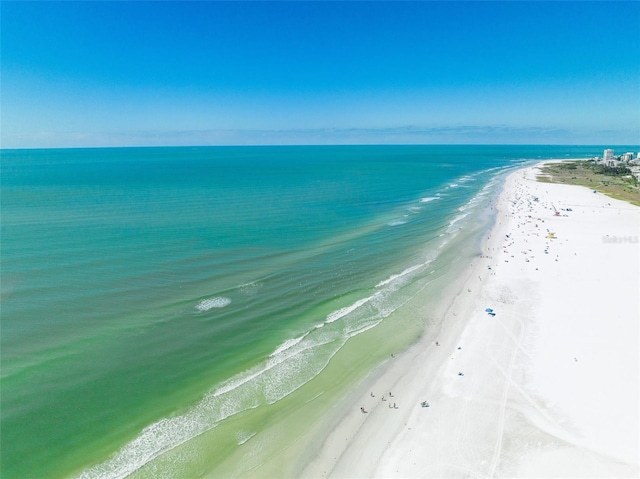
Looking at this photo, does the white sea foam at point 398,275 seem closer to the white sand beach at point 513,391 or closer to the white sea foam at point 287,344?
the white sand beach at point 513,391

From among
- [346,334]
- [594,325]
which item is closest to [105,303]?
[346,334]

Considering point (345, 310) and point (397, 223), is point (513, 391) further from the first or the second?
point (397, 223)

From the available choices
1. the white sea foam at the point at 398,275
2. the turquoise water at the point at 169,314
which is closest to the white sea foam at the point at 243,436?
the turquoise water at the point at 169,314

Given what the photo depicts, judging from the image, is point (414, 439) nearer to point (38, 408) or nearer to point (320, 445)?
point (320, 445)

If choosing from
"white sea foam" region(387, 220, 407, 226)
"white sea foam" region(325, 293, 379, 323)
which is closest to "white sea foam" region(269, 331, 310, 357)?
"white sea foam" region(325, 293, 379, 323)

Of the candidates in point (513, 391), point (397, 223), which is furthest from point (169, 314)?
point (397, 223)

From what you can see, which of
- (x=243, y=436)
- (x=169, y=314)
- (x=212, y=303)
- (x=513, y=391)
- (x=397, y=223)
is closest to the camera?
(x=243, y=436)
